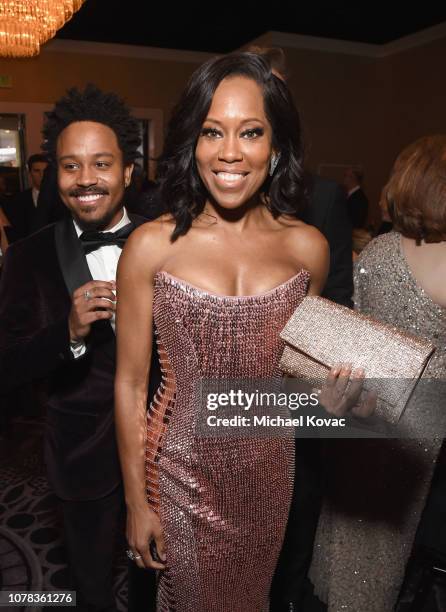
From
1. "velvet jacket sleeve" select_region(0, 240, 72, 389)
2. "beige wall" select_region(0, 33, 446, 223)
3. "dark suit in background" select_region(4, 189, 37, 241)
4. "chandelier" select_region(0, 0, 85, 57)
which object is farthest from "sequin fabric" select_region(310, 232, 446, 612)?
"beige wall" select_region(0, 33, 446, 223)

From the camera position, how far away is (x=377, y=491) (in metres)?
2.22

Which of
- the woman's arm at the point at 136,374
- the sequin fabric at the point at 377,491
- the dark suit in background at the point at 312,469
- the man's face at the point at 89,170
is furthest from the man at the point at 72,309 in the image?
the sequin fabric at the point at 377,491

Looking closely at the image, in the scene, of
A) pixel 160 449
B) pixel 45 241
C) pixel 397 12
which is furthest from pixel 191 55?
pixel 160 449

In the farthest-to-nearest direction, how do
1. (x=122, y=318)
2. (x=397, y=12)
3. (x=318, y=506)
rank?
(x=397, y=12) < (x=318, y=506) < (x=122, y=318)

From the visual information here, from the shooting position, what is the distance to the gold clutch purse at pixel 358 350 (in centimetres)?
116

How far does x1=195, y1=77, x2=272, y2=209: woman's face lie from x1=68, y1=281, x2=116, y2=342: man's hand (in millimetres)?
427

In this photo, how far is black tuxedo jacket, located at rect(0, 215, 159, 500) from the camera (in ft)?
5.34

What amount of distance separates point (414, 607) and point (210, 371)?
5.18 feet

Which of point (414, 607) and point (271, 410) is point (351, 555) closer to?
point (414, 607)

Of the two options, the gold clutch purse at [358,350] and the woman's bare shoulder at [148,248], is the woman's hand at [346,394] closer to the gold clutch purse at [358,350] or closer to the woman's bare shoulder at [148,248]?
the gold clutch purse at [358,350]

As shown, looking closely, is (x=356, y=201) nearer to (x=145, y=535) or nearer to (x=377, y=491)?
(x=377, y=491)

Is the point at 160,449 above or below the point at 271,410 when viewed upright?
below

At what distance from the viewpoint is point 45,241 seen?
1.73m

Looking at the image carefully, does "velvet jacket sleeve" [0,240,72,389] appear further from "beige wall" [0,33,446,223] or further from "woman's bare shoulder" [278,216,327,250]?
"beige wall" [0,33,446,223]
